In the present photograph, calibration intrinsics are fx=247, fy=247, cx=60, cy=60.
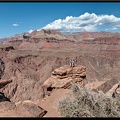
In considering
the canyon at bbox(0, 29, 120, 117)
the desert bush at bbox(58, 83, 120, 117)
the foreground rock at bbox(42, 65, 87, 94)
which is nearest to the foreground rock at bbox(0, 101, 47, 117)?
the canyon at bbox(0, 29, 120, 117)

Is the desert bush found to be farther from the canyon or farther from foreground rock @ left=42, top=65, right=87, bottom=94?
foreground rock @ left=42, top=65, right=87, bottom=94

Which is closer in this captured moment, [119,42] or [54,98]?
[54,98]

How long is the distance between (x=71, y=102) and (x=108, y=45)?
4560 inches

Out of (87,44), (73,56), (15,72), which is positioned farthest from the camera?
(87,44)

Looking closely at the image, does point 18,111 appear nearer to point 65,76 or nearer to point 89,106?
point 89,106

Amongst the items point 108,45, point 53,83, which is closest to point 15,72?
point 53,83

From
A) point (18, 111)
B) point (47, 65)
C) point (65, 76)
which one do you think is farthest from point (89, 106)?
point (47, 65)

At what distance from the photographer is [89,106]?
5293 mm

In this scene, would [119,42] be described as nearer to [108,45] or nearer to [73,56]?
[108,45]

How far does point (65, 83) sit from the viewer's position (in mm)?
16531

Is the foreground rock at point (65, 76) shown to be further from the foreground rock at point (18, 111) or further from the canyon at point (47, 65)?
the foreground rock at point (18, 111)

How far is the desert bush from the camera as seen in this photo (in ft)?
16.5

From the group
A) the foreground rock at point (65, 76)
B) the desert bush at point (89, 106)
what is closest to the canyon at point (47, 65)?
the foreground rock at point (65, 76)

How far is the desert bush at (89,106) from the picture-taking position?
5021mm
